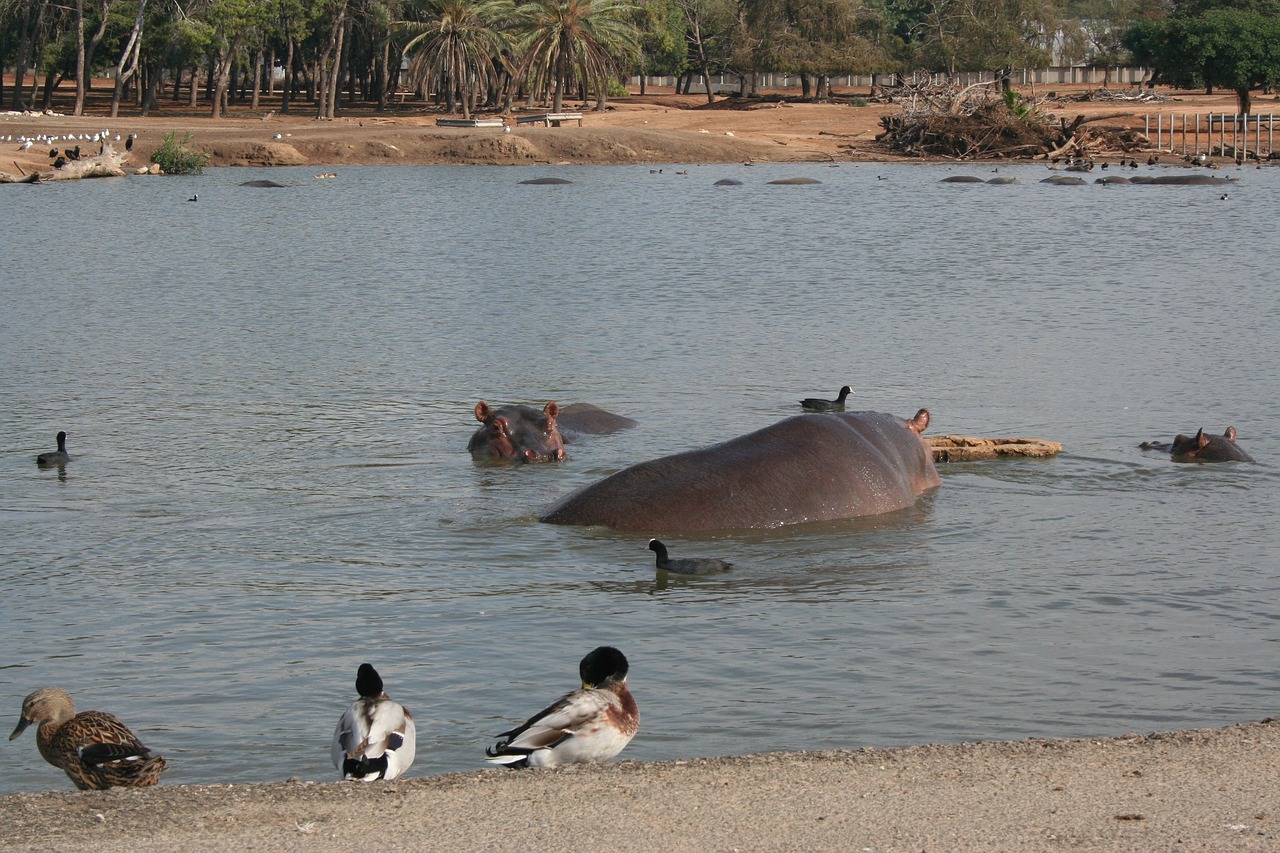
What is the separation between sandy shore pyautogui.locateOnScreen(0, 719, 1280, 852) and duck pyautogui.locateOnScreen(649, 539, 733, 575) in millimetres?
2776

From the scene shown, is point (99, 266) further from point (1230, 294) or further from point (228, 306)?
point (1230, 294)

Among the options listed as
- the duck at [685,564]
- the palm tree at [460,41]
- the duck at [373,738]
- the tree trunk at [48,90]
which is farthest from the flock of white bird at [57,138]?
the duck at [373,738]

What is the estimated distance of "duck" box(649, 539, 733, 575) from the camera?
8.79 meters

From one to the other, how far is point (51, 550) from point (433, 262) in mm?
20953

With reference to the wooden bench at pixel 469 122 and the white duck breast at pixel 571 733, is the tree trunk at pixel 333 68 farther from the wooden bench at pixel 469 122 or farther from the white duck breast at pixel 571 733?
the white duck breast at pixel 571 733

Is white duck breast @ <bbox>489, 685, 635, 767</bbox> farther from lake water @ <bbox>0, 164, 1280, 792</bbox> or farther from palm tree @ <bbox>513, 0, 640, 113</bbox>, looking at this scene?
palm tree @ <bbox>513, 0, 640, 113</bbox>

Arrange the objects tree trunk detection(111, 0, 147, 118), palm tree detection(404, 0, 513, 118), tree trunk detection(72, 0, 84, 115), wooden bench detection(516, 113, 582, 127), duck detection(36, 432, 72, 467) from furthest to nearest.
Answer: palm tree detection(404, 0, 513, 118)
wooden bench detection(516, 113, 582, 127)
tree trunk detection(111, 0, 147, 118)
tree trunk detection(72, 0, 84, 115)
duck detection(36, 432, 72, 467)

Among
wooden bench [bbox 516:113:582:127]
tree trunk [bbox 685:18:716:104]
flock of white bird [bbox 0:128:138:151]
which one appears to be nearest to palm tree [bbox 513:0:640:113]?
wooden bench [bbox 516:113:582:127]

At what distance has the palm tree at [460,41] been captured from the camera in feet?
225

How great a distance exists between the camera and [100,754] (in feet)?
19.1

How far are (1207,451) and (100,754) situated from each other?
29.5ft

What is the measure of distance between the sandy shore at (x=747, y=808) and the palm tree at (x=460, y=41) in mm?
64617

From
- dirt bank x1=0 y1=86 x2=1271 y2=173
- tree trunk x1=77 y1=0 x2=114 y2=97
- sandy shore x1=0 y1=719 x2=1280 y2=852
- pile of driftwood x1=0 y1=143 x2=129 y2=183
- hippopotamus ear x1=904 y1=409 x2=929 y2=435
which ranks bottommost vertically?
sandy shore x1=0 y1=719 x2=1280 y2=852

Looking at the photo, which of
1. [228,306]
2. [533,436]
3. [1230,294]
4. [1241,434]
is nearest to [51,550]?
[533,436]
